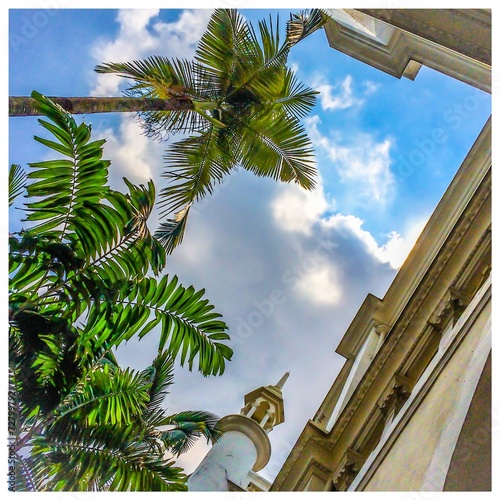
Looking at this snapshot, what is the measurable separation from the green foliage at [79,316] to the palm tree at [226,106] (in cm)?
280

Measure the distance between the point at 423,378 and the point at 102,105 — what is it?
6.37m

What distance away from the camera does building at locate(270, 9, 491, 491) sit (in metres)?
6.42

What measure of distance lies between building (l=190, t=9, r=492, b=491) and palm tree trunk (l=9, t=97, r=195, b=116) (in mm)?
3783

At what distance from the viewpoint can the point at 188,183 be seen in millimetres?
12312

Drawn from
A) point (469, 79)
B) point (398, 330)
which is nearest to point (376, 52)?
point (469, 79)

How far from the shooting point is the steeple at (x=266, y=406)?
1474cm

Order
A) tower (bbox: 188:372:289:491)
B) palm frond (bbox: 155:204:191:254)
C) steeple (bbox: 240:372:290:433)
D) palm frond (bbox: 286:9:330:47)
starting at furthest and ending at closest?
1. steeple (bbox: 240:372:290:433)
2. palm frond (bbox: 286:9:330:47)
3. tower (bbox: 188:372:289:491)
4. palm frond (bbox: 155:204:191:254)

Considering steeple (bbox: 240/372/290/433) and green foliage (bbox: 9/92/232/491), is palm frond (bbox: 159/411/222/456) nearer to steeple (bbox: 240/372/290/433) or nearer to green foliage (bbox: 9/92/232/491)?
green foliage (bbox: 9/92/232/491)

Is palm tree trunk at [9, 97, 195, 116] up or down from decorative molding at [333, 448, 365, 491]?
up

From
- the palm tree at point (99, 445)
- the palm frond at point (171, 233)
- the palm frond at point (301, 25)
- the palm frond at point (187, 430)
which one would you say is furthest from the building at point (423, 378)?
the palm frond at point (171, 233)

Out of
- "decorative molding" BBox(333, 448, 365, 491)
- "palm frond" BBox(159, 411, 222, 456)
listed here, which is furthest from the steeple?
"palm frond" BBox(159, 411, 222, 456)

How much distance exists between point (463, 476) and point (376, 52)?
1324 centimetres

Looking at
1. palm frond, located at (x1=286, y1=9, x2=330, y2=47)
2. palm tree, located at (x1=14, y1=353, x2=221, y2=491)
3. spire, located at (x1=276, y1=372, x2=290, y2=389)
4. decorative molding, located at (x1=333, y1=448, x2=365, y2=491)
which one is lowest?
palm tree, located at (x1=14, y1=353, x2=221, y2=491)
